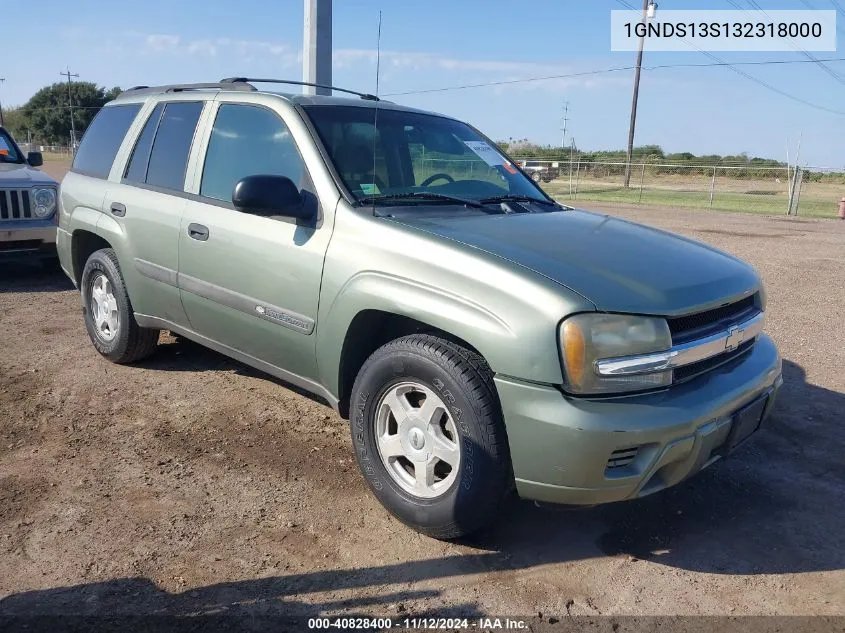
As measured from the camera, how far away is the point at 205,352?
5516 mm

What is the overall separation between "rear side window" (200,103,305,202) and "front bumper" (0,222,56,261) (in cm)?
464

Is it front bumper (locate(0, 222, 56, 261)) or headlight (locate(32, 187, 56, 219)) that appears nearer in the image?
front bumper (locate(0, 222, 56, 261))

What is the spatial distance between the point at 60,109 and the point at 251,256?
77175 millimetres

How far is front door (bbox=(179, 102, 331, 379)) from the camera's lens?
135 inches

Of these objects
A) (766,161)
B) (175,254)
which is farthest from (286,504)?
(766,161)

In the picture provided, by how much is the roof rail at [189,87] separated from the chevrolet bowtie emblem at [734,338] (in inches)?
112

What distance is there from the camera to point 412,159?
13.2 ft

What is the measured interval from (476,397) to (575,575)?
2.75ft

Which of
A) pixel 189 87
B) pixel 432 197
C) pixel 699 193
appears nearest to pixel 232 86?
pixel 189 87

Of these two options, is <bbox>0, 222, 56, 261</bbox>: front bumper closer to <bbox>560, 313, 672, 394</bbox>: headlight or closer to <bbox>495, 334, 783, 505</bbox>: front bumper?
<bbox>495, 334, 783, 505</bbox>: front bumper

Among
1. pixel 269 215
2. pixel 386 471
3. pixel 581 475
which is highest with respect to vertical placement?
pixel 269 215

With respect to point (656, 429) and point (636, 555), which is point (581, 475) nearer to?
point (656, 429)

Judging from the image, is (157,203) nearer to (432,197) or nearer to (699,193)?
(432,197)

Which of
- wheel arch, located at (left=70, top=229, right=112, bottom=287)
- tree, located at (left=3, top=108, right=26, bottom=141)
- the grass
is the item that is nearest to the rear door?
wheel arch, located at (left=70, top=229, right=112, bottom=287)
